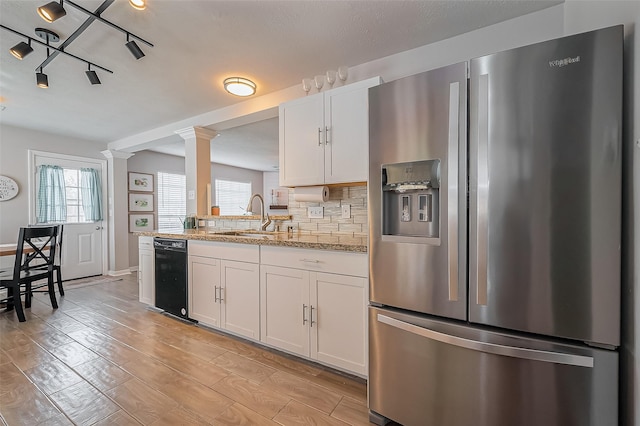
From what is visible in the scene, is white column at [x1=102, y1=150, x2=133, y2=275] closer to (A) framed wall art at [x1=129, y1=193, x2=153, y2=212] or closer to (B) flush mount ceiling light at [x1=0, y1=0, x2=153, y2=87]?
(A) framed wall art at [x1=129, y1=193, x2=153, y2=212]

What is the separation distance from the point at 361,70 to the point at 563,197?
187 cm

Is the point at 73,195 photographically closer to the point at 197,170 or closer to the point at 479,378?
the point at 197,170

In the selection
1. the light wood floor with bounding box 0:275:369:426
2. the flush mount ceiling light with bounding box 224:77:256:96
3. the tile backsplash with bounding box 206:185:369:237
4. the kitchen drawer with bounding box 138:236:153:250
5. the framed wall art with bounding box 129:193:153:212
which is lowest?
the light wood floor with bounding box 0:275:369:426

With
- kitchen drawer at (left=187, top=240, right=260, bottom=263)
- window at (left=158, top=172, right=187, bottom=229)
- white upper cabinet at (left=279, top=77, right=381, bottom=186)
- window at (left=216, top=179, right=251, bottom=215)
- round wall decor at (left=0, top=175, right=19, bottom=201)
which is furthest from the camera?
window at (left=216, top=179, right=251, bottom=215)

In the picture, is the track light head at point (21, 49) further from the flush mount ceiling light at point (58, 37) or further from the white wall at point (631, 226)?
the white wall at point (631, 226)

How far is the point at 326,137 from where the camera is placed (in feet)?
7.10

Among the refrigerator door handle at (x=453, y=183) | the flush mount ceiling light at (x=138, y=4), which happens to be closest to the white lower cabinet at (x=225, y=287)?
the refrigerator door handle at (x=453, y=183)

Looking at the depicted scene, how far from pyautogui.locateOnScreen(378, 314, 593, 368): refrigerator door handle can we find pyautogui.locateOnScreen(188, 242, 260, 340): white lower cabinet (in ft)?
4.10

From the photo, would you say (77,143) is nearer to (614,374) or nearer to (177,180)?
(177,180)

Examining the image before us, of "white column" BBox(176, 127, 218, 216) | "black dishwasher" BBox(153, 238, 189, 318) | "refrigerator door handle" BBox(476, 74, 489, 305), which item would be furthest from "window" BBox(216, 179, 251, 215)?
"refrigerator door handle" BBox(476, 74, 489, 305)

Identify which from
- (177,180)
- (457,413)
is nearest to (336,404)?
(457,413)

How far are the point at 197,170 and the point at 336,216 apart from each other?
2.10 metres

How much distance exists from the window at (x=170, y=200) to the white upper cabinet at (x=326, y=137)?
452 cm

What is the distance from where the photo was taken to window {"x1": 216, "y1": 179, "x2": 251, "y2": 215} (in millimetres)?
7566
